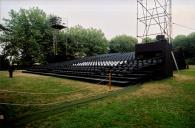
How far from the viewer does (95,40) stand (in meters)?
49.9

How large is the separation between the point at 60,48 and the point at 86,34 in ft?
34.2

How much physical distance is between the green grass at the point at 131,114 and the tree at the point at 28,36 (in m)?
30.5

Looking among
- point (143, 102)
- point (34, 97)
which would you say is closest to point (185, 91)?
point (143, 102)

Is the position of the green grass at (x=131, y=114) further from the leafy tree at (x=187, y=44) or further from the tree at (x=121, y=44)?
the tree at (x=121, y=44)

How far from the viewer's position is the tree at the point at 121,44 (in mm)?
56812

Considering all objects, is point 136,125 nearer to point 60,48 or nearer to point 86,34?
point 60,48

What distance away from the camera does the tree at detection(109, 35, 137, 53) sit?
56812 mm

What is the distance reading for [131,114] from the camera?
19.4ft

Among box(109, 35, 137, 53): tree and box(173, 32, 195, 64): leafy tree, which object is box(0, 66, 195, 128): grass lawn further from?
box(109, 35, 137, 53): tree

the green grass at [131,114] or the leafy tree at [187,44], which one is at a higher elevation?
the leafy tree at [187,44]

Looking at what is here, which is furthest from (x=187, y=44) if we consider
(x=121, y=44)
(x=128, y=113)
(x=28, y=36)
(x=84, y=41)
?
(x=128, y=113)

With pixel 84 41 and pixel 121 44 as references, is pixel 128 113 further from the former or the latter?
pixel 121 44

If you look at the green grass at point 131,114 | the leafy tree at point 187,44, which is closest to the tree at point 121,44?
the leafy tree at point 187,44

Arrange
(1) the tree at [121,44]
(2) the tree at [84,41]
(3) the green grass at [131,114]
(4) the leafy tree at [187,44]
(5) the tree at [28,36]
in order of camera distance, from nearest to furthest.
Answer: (3) the green grass at [131,114] < (5) the tree at [28,36] < (4) the leafy tree at [187,44] < (2) the tree at [84,41] < (1) the tree at [121,44]
